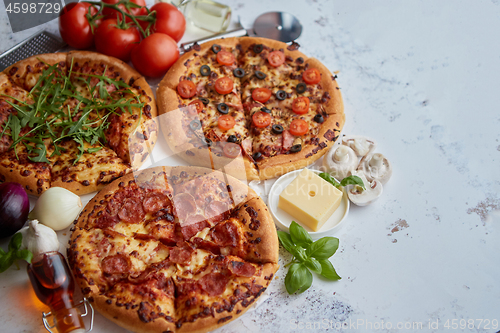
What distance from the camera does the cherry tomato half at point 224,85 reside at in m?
4.58

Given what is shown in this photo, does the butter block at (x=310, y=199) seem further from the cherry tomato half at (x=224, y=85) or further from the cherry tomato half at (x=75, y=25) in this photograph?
the cherry tomato half at (x=75, y=25)

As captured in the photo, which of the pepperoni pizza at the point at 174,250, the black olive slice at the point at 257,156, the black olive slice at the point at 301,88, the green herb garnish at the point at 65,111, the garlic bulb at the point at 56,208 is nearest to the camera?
the pepperoni pizza at the point at 174,250

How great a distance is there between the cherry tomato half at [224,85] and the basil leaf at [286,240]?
A: 1820mm

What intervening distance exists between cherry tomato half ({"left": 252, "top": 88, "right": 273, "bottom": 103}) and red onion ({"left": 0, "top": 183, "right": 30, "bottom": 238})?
263 cm

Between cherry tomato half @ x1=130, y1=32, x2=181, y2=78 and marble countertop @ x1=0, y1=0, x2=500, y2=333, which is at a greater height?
cherry tomato half @ x1=130, y1=32, x2=181, y2=78

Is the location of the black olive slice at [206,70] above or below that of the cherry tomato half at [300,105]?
above

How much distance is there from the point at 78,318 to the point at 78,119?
6.94 feet

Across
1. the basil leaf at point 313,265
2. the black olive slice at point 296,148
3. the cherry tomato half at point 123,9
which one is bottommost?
the basil leaf at point 313,265

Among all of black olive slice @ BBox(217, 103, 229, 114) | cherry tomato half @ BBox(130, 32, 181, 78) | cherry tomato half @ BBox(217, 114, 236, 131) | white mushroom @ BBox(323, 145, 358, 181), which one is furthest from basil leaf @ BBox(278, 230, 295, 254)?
cherry tomato half @ BBox(130, 32, 181, 78)

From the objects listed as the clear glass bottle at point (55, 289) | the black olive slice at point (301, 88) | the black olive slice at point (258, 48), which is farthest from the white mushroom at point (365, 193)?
the clear glass bottle at point (55, 289)

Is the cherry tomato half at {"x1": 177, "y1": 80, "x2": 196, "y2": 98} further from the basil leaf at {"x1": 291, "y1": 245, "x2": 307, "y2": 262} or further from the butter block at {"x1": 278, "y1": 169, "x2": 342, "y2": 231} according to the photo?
the basil leaf at {"x1": 291, "y1": 245, "x2": 307, "y2": 262}

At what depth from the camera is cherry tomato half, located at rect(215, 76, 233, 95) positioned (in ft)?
15.0

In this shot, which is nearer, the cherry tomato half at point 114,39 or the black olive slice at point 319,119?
the black olive slice at point 319,119

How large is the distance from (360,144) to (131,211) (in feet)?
8.44
